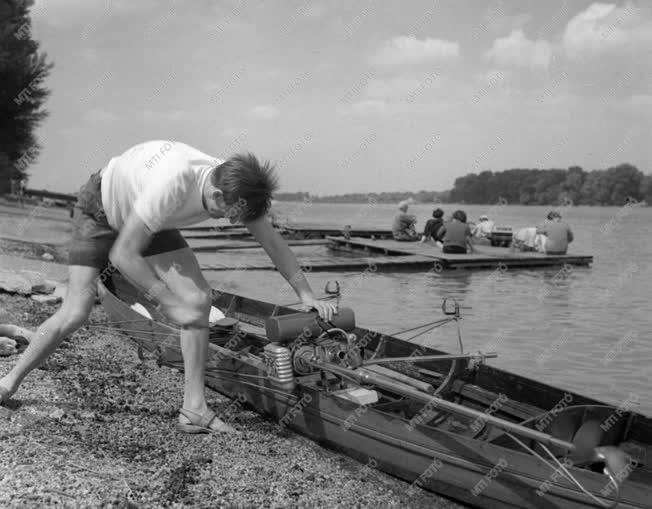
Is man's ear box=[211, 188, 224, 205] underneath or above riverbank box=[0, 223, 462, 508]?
above

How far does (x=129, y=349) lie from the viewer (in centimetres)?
768

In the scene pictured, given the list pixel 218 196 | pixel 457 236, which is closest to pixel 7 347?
pixel 218 196

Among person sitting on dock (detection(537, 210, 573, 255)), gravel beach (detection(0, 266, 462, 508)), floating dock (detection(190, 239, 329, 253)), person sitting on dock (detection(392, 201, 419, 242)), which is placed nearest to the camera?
gravel beach (detection(0, 266, 462, 508))

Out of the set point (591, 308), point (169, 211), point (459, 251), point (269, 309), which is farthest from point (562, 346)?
point (459, 251)

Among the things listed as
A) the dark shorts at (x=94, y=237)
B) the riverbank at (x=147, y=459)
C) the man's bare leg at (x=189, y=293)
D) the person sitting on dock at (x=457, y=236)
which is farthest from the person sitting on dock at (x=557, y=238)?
the dark shorts at (x=94, y=237)

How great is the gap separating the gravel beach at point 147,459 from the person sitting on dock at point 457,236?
14109 mm

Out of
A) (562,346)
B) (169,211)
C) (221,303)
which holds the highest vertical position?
(169,211)

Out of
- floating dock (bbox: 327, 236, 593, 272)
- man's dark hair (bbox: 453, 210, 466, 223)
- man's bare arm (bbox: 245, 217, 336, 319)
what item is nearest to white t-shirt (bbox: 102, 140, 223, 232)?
man's bare arm (bbox: 245, 217, 336, 319)

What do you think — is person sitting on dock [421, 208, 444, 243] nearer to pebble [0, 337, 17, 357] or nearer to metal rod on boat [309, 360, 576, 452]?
pebble [0, 337, 17, 357]

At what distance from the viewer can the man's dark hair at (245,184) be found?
3.87 metres

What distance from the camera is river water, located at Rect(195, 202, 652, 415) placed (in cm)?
864

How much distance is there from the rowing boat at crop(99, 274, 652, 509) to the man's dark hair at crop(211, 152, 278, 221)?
51.4 inches

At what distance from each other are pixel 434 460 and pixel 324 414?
3.14 ft

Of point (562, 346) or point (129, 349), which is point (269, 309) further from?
point (562, 346)
